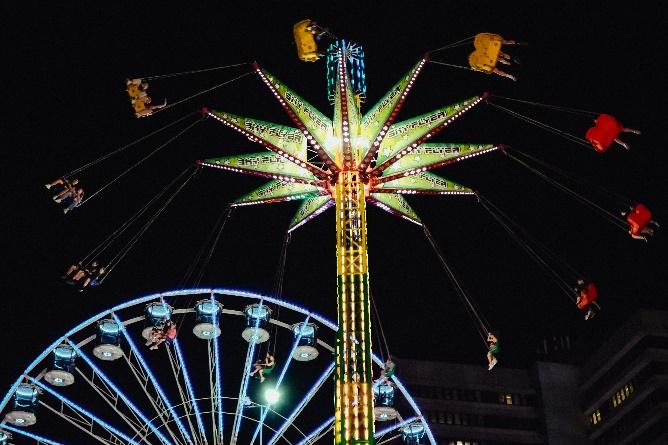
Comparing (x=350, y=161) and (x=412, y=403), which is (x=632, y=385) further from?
(x=350, y=161)

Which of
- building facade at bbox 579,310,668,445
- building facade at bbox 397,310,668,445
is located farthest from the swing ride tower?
building facade at bbox 397,310,668,445

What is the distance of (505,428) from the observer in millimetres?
113000

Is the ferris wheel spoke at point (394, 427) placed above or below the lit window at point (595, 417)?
below

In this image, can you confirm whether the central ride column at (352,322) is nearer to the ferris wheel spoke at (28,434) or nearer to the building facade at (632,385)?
the ferris wheel spoke at (28,434)

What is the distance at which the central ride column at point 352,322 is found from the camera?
74.2ft

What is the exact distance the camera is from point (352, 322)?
79.0 feet

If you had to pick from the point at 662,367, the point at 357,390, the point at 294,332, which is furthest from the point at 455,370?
the point at 357,390

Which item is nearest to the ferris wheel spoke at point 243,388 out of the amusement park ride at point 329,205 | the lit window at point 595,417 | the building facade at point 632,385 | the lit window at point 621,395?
the amusement park ride at point 329,205

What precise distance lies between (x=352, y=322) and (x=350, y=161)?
4803mm

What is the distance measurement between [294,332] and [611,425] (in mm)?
80963

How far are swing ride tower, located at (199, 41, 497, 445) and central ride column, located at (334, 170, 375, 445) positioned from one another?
3 cm

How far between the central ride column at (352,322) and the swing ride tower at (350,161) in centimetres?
3

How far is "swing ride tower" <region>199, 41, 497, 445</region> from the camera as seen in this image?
24.8 m

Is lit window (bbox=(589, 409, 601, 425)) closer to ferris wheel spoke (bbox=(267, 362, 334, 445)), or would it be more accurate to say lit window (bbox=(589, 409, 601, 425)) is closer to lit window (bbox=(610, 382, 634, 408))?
lit window (bbox=(610, 382, 634, 408))
